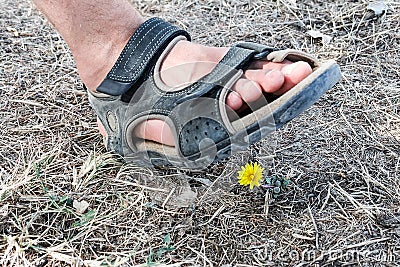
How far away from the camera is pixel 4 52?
6.83 feet

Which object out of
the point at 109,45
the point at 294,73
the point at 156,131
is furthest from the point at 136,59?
the point at 294,73

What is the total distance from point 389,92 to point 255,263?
836mm

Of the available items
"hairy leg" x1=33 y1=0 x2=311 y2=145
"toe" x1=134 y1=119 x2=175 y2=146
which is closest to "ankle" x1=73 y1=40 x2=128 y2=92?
"hairy leg" x1=33 y1=0 x2=311 y2=145

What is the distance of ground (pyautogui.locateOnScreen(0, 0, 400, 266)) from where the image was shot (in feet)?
4.18

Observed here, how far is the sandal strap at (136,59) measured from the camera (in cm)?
141

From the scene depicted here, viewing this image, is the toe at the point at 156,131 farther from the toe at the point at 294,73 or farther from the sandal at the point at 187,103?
the toe at the point at 294,73

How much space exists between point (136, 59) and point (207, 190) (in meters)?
0.37

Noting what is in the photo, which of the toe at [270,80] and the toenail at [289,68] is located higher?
the toenail at [289,68]

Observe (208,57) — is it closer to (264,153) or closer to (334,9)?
(264,153)

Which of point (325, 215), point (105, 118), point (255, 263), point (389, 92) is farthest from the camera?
point (389, 92)

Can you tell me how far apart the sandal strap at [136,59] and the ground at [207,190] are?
0.23 m

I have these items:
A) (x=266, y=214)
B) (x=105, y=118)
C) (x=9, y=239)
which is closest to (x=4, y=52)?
(x=105, y=118)

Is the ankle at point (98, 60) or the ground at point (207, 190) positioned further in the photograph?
the ankle at point (98, 60)

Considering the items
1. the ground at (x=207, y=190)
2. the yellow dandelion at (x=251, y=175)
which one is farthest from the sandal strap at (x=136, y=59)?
the yellow dandelion at (x=251, y=175)
